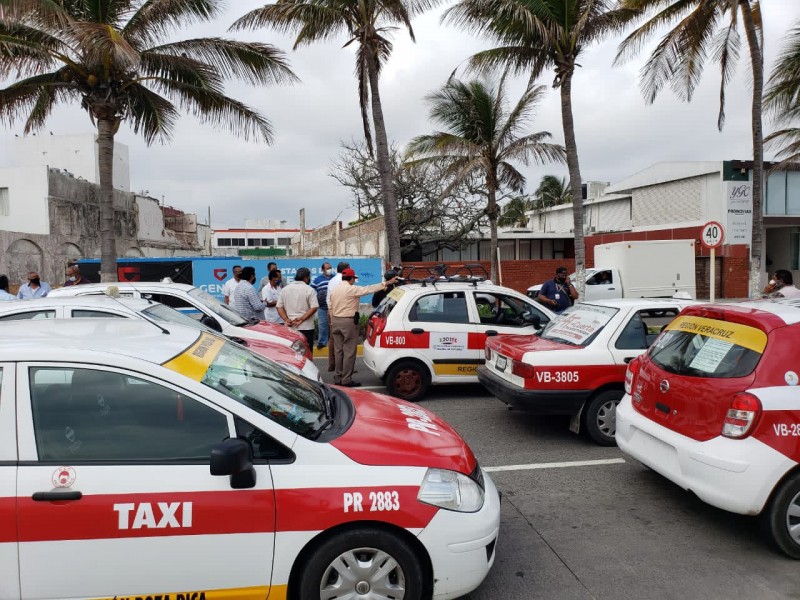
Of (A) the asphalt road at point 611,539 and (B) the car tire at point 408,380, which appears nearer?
(A) the asphalt road at point 611,539

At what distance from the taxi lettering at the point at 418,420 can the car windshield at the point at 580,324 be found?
2.83 meters

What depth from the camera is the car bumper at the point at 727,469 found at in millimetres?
3729

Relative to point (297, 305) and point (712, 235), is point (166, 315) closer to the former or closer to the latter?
point (297, 305)

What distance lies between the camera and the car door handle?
2684mm

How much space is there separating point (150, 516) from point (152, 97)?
12.5 meters

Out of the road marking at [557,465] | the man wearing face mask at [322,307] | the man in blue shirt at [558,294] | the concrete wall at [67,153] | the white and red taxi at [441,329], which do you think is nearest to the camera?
the road marking at [557,465]

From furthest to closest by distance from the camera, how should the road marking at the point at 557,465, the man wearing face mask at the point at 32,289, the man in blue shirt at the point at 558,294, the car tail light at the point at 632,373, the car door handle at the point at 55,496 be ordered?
the man wearing face mask at the point at 32,289
the man in blue shirt at the point at 558,294
the road marking at the point at 557,465
the car tail light at the point at 632,373
the car door handle at the point at 55,496

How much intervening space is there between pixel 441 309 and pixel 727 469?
4.67m

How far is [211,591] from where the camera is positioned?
2.83m

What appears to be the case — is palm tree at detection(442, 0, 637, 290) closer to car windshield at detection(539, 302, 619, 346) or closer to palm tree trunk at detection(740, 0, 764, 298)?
palm tree trunk at detection(740, 0, 764, 298)

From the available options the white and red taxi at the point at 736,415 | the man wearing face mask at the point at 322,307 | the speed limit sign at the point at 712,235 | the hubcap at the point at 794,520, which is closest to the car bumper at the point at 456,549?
the white and red taxi at the point at 736,415

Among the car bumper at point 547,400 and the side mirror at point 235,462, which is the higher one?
the side mirror at point 235,462

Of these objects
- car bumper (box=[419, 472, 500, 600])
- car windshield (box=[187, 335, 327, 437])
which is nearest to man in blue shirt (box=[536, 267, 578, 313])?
car windshield (box=[187, 335, 327, 437])

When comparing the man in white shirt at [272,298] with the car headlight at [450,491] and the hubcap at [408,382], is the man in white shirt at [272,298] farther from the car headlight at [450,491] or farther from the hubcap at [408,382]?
the car headlight at [450,491]
